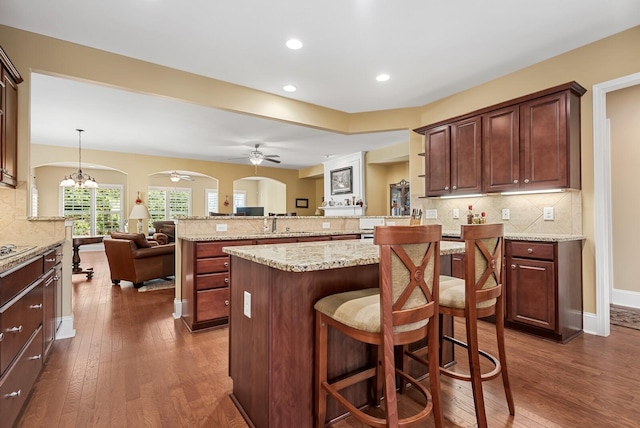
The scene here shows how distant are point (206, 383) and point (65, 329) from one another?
1744 millimetres

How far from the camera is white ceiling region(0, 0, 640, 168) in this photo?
246 cm

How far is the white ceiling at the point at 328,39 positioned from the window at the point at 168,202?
228 inches

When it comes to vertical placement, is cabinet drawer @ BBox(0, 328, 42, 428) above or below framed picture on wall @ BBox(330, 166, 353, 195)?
below

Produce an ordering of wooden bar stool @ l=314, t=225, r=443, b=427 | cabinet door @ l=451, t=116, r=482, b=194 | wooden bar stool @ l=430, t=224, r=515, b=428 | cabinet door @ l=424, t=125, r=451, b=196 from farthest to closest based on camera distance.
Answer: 1. cabinet door @ l=424, t=125, r=451, b=196
2. cabinet door @ l=451, t=116, r=482, b=194
3. wooden bar stool @ l=430, t=224, r=515, b=428
4. wooden bar stool @ l=314, t=225, r=443, b=427

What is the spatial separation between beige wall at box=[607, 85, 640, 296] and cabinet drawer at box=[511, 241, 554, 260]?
195 cm

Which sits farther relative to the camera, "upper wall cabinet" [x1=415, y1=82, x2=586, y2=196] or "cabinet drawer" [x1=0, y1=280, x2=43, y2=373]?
"upper wall cabinet" [x1=415, y1=82, x2=586, y2=196]

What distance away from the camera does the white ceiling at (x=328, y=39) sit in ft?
8.07

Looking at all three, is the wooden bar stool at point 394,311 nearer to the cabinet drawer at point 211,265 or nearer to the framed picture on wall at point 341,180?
the cabinet drawer at point 211,265

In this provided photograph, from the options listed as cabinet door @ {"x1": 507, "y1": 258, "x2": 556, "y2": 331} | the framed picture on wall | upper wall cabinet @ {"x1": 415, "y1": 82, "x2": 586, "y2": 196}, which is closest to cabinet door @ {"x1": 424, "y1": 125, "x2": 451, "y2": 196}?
upper wall cabinet @ {"x1": 415, "y1": 82, "x2": 586, "y2": 196}

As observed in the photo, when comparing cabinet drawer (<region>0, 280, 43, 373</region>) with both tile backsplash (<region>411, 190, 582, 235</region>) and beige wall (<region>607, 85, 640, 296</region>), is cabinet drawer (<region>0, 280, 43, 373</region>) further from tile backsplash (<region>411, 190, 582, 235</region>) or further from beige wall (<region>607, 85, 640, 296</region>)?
beige wall (<region>607, 85, 640, 296</region>)

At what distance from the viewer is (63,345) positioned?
268cm

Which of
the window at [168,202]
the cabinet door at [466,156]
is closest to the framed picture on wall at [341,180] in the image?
the cabinet door at [466,156]

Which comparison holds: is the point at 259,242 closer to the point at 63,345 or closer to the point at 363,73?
the point at 63,345

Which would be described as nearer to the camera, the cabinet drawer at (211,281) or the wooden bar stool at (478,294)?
the wooden bar stool at (478,294)
